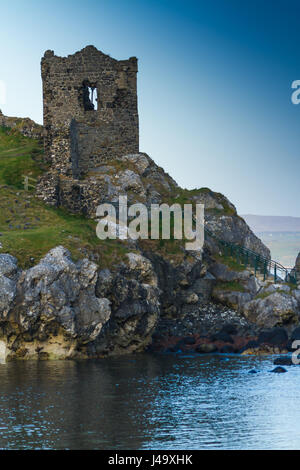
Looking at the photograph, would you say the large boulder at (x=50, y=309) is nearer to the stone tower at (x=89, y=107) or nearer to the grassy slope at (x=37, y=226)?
the grassy slope at (x=37, y=226)

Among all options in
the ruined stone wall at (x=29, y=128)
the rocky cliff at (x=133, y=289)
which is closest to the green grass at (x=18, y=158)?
the ruined stone wall at (x=29, y=128)

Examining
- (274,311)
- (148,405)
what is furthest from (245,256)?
(148,405)

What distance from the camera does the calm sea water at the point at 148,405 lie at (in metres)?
35.3

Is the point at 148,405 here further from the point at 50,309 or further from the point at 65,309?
the point at 65,309

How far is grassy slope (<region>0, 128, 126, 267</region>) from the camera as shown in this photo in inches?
2480

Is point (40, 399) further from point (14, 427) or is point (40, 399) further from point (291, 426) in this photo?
point (291, 426)

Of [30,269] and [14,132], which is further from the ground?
A: [14,132]

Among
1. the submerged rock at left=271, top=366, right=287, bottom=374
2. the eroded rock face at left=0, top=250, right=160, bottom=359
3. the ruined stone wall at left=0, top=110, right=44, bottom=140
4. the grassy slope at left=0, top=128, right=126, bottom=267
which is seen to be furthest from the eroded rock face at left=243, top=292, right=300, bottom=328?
the ruined stone wall at left=0, top=110, right=44, bottom=140

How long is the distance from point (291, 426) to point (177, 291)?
120 ft

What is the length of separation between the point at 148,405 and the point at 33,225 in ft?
102

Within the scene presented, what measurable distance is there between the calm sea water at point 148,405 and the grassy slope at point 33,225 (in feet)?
32.6

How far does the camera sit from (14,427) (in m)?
37.3

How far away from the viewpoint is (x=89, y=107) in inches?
3374
